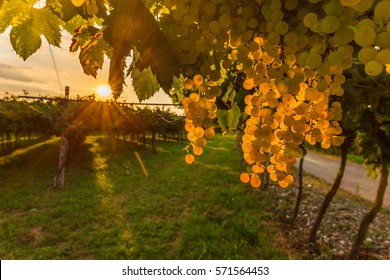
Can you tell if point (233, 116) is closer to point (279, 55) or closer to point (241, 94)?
point (241, 94)

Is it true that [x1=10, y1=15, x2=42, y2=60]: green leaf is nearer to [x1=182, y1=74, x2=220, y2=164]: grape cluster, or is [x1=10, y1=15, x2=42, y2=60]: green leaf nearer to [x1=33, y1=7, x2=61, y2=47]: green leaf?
[x1=33, y1=7, x2=61, y2=47]: green leaf

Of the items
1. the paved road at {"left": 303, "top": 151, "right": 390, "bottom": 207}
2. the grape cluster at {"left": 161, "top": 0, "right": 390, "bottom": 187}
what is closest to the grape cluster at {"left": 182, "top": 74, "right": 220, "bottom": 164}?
the grape cluster at {"left": 161, "top": 0, "right": 390, "bottom": 187}

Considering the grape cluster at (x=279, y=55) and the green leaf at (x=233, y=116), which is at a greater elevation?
the grape cluster at (x=279, y=55)

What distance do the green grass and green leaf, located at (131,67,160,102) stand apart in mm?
6484

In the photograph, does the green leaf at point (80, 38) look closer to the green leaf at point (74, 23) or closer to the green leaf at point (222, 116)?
the green leaf at point (74, 23)

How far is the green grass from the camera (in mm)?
7781

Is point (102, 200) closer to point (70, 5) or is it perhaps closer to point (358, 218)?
point (358, 218)

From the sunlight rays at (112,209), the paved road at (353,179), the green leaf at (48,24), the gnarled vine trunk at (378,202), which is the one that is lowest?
the sunlight rays at (112,209)

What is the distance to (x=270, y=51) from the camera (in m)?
0.79

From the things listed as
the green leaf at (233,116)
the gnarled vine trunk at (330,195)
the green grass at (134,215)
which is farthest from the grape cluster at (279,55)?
the green grass at (134,215)

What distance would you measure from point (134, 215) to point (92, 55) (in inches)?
387

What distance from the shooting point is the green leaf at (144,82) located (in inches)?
47.8

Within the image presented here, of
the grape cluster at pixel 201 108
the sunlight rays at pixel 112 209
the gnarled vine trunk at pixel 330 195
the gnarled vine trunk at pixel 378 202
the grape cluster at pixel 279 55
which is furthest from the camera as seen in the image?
the sunlight rays at pixel 112 209

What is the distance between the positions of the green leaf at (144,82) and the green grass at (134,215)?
648cm
